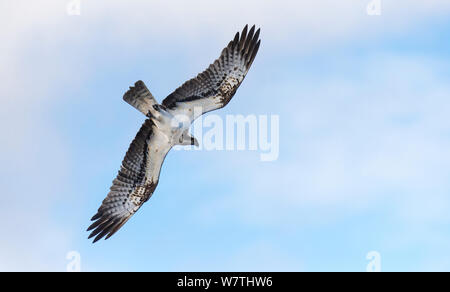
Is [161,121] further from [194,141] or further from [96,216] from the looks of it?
[96,216]

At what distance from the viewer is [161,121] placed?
1238cm

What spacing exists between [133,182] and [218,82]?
277 cm

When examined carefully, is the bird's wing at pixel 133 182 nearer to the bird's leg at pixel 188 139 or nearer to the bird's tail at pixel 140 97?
the bird's leg at pixel 188 139

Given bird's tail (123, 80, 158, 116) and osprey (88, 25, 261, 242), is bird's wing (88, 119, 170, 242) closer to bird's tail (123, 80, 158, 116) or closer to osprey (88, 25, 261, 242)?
osprey (88, 25, 261, 242)

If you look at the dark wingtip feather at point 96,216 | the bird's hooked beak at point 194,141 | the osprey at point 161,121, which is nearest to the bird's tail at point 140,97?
the osprey at point 161,121

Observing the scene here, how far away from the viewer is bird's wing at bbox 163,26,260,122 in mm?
12406

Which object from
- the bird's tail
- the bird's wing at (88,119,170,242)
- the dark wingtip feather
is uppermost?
the bird's tail

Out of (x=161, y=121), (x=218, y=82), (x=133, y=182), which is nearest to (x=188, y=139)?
(x=161, y=121)

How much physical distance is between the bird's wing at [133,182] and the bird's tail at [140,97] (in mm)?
541

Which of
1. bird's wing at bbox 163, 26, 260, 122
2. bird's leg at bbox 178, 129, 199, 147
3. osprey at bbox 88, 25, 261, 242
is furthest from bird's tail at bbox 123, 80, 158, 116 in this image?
bird's leg at bbox 178, 129, 199, 147

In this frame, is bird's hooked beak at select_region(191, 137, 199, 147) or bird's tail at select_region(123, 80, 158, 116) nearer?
bird's tail at select_region(123, 80, 158, 116)

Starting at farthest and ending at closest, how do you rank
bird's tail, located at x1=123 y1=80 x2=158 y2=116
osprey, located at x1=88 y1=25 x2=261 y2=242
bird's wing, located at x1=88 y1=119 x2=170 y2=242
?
bird's wing, located at x1=88 y1=119 x2=170 y2=242, osprey, located at x1=88 y1=25 x2=261 y2=242, bird's tail, located at x1=123 y1=80 x2=158 y2=116
